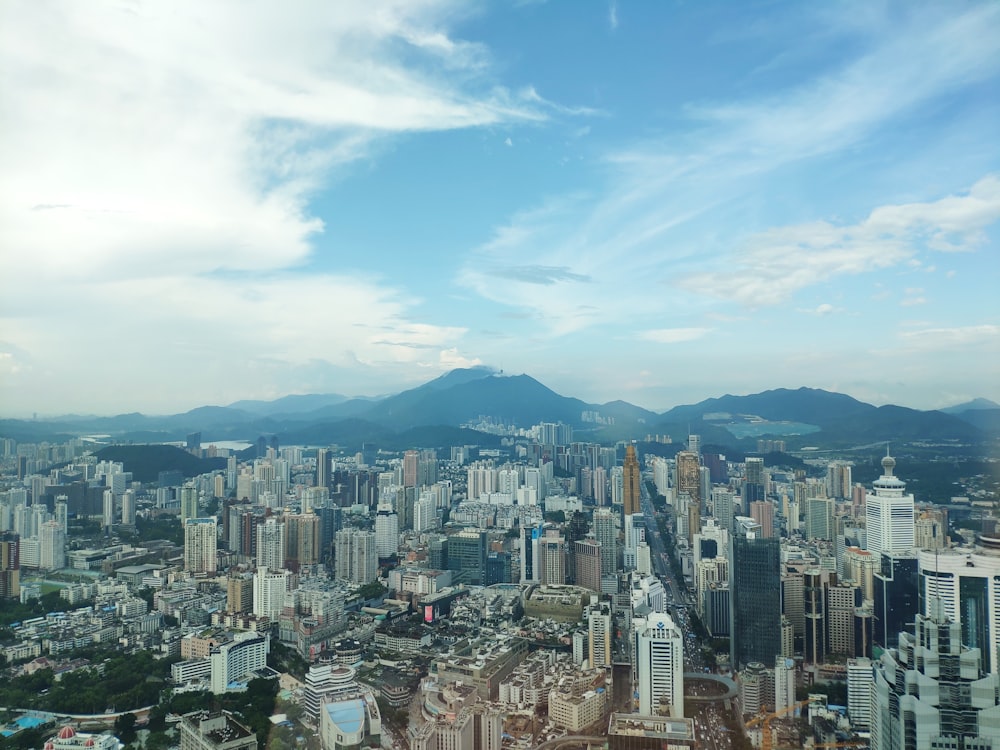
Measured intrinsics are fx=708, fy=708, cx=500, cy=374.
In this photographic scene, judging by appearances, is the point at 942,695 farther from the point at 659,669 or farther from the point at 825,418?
the point at 825,418

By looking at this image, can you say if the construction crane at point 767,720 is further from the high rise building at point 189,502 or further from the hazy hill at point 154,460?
the hazy hill at point 154,460

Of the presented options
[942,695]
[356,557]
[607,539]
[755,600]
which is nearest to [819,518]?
[607,539]

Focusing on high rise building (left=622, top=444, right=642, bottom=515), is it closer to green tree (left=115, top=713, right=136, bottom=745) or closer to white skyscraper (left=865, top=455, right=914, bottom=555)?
white skyscraper (left=865, top=455, right=914, bottom=555)

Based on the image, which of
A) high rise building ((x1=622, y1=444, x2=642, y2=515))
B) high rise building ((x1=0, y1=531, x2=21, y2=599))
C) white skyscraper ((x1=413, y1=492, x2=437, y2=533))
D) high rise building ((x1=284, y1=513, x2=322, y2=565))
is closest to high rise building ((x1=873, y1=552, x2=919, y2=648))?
high rise building ((x1=622, y1=444, x2=642, y2=515))

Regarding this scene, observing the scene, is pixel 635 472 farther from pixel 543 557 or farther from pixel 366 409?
pixel 366 409

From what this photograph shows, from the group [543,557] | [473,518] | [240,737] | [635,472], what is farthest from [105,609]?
[635,472]

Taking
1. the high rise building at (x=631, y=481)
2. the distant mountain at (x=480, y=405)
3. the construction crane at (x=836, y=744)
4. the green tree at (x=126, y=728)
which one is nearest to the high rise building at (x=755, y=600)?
the construction crane at (x=836, y=744)

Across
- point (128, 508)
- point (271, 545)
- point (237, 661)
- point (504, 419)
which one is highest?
point (504, 419)
